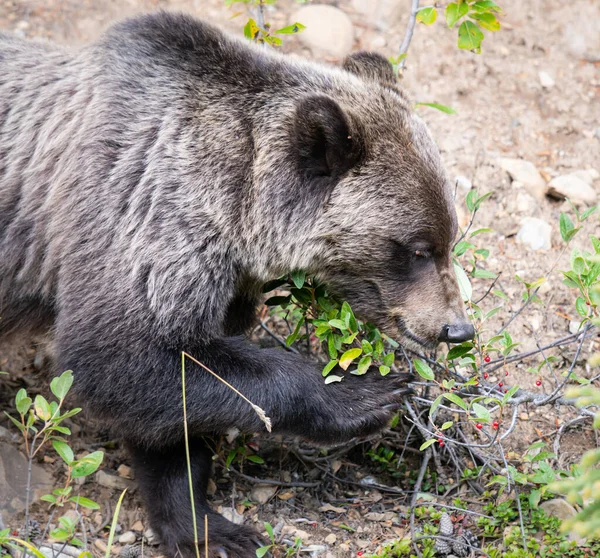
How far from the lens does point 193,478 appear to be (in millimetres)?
4746

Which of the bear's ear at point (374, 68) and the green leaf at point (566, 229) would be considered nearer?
the green leaf at point (566, 229)

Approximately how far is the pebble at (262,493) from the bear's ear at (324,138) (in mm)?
2012

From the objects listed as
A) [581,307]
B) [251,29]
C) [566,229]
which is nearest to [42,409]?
[581,307]

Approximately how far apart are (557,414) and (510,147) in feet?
9.58

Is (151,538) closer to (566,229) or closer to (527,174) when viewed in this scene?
(566,229)

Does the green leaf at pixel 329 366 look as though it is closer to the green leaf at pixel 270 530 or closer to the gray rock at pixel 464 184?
the green leaf at pixel 270 530

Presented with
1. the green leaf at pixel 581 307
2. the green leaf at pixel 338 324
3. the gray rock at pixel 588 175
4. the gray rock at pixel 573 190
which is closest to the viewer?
the green leaf at pixel 581 307

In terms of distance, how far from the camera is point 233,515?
4781mm

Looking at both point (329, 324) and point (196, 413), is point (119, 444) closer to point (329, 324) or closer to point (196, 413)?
point (196, 413)

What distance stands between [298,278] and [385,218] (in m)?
0.63

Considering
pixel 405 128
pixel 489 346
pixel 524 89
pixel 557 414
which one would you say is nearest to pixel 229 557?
pixel 489 346

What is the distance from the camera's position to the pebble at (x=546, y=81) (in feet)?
24.8

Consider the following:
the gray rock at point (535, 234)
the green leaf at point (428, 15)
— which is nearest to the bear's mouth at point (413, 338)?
the green leaf at point (428, 15)

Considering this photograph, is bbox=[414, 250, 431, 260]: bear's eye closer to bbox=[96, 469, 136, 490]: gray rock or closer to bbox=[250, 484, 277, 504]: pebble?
bbox=[250, 484, 277, 504]: pebble
